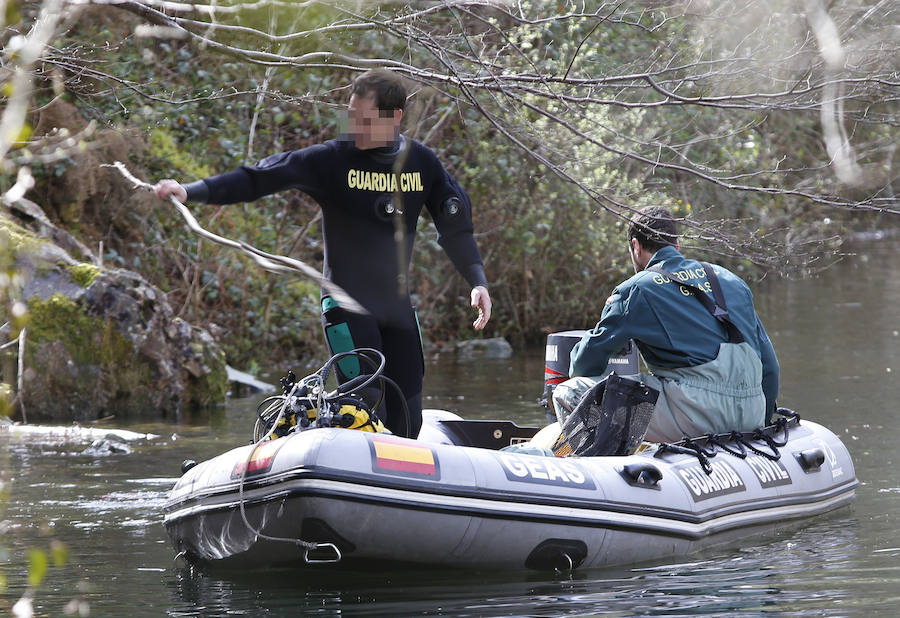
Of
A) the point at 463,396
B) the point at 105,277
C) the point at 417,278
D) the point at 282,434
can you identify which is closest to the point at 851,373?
the point at 463,396

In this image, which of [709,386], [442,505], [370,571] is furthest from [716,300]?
[370,571]

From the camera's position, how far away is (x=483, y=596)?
4.56 m

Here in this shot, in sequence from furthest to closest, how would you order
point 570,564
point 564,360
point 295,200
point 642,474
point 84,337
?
point 295,200
point 84,337
point 564,360
point 642,474
point 570,564

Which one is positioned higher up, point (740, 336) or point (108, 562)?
point (740, 336)

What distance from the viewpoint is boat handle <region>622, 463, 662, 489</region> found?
5246 mm

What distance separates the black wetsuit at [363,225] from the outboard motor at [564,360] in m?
1.54

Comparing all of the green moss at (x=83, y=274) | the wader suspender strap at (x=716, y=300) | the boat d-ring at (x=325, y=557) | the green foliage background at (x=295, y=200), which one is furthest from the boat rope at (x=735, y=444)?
the green moss at (x=83, y=274)

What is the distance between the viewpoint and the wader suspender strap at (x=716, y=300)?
18.8ft

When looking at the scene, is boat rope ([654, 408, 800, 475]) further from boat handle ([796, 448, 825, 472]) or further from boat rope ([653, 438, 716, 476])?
boat handle ([796, 448, 825, 472])

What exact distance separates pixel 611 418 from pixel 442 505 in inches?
49.1

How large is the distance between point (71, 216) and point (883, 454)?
791 cm

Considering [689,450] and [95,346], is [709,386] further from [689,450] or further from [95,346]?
[95,346]

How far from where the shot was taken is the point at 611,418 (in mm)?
5602

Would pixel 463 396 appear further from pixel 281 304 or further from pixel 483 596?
pixel 483 596
